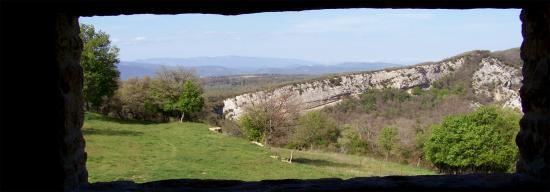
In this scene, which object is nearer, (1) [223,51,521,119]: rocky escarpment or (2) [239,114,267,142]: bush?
(2) [239,114,267,142]: bush

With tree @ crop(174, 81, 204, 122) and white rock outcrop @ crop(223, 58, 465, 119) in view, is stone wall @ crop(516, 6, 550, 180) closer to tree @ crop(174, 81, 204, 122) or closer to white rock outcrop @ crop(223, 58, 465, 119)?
tree @ crop(174, 81, 204, 122)

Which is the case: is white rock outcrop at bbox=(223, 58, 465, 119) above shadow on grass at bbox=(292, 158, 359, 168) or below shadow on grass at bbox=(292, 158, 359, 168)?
above

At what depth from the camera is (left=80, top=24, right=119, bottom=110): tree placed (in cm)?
2764

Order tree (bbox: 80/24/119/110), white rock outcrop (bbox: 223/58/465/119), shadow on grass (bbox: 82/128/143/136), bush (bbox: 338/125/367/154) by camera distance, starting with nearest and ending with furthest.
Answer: shadow on grass (bbox: 82/128/143/136) < tree (bbox: 80/24/119/110) < bush (bbox: 338/125/367/154) < white rock outcrop (bbox: 223/58/465/119)

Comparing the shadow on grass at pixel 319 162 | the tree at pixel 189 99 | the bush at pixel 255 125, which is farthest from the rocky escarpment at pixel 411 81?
the shadow on grass at pixel 319 162

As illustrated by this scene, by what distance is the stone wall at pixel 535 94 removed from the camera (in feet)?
7.89

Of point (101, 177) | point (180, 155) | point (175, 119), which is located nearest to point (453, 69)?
point (175, 119)

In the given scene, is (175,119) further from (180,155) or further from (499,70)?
(499,70)

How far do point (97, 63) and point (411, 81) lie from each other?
4871 cm

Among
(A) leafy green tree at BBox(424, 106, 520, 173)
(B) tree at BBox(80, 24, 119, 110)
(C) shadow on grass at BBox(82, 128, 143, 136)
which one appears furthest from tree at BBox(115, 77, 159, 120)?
(A) leafy green tree at BBox(424, 106, 520, 173)

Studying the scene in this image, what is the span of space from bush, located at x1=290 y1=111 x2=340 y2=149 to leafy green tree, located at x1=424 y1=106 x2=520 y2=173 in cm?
919

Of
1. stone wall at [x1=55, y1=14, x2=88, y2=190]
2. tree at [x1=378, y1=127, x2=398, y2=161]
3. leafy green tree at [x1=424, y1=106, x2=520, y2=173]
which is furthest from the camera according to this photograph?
tree at [x1=378, y1=127, x2=398, y2=161]

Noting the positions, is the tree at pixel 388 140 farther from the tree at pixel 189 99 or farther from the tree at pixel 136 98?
the tree at pixel 136 98

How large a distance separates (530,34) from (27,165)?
96.9 inches
